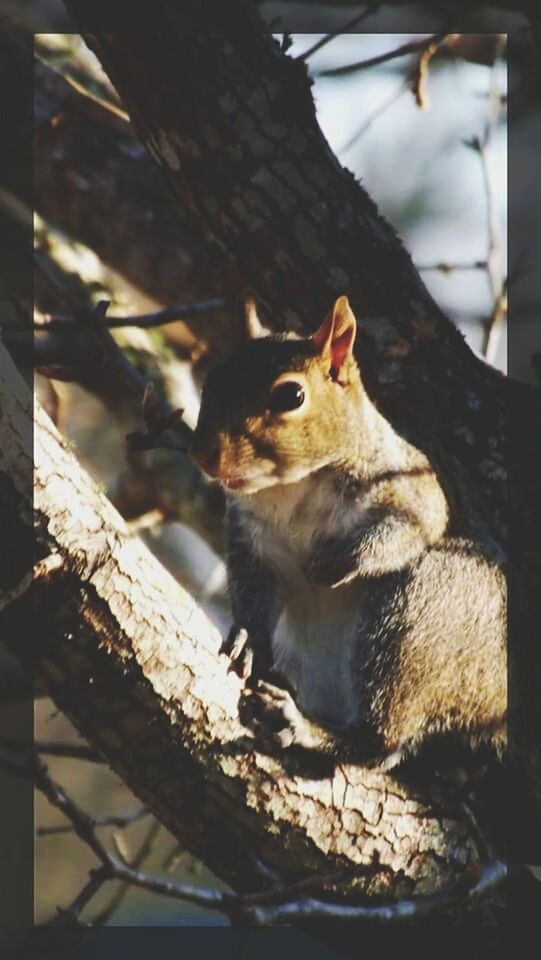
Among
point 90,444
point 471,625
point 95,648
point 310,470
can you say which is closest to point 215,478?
point 310,470

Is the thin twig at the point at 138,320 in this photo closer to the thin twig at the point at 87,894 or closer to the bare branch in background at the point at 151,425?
the bare branch in background at the point at 151,425

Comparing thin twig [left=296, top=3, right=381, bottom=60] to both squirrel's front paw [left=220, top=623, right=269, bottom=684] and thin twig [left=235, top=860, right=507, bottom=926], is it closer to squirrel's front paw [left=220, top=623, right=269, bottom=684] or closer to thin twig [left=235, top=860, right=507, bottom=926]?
squirrel's front paw [left=220, top=623, right=269, bottom=684]

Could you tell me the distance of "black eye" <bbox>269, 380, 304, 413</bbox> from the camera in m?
2.10

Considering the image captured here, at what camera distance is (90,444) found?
3889mm

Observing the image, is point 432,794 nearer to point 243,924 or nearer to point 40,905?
point 243,924

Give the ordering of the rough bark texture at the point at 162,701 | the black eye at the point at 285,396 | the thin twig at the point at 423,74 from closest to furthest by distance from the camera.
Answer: the rough bark texture at the point at 162,701
the black eye at the point at 285,396
the thin twig at the point at 423,74

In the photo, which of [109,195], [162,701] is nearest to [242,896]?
[162,701]

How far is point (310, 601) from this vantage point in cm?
235

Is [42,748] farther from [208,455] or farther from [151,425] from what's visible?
[151,425]

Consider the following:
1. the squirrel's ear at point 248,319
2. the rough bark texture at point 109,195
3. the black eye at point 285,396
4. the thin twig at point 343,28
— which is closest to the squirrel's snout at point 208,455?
the black eye at point 285,396

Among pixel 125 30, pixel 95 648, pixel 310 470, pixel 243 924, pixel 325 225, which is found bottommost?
pixel 243 924

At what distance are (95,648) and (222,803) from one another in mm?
308

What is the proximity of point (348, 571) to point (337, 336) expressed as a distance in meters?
0.37

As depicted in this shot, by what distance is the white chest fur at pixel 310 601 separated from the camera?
226cm
